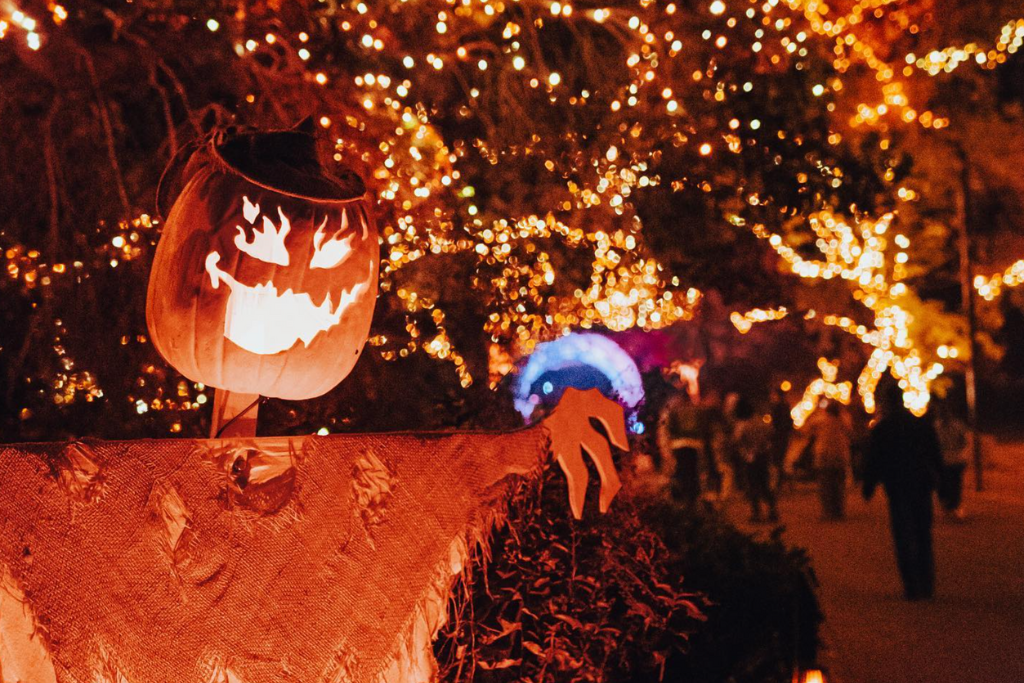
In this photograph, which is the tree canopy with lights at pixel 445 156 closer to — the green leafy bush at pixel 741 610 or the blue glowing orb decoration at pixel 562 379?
the blue glowing orb decoration at pixel 562 379

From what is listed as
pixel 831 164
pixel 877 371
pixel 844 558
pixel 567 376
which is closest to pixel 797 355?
pixel 877 371

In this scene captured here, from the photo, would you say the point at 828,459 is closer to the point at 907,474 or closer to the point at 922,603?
the point at 922,603

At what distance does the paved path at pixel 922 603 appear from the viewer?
634 cm

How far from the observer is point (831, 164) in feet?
21.5

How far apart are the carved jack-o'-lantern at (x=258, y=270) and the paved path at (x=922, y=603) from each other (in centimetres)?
408

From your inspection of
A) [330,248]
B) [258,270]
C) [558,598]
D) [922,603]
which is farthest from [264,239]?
[922,603]

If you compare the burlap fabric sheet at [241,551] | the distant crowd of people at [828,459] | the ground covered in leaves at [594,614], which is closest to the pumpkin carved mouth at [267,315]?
the burlap fabric sheet at [241,551]

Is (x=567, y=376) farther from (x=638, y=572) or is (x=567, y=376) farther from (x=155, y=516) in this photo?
(x=155, y=516)

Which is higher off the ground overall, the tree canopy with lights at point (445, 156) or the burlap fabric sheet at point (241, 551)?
the tree canopy with lights at point (445, 156)

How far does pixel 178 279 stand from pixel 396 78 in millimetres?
3656

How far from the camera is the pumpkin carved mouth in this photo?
289 cm

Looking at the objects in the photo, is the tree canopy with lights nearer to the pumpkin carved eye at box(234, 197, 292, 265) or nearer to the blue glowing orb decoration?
the blue glowing orb decoration

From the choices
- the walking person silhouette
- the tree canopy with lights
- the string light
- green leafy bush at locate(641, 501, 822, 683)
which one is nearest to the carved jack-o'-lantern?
the tree canopy with lights

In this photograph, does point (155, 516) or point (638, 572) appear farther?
point (638, 572)
